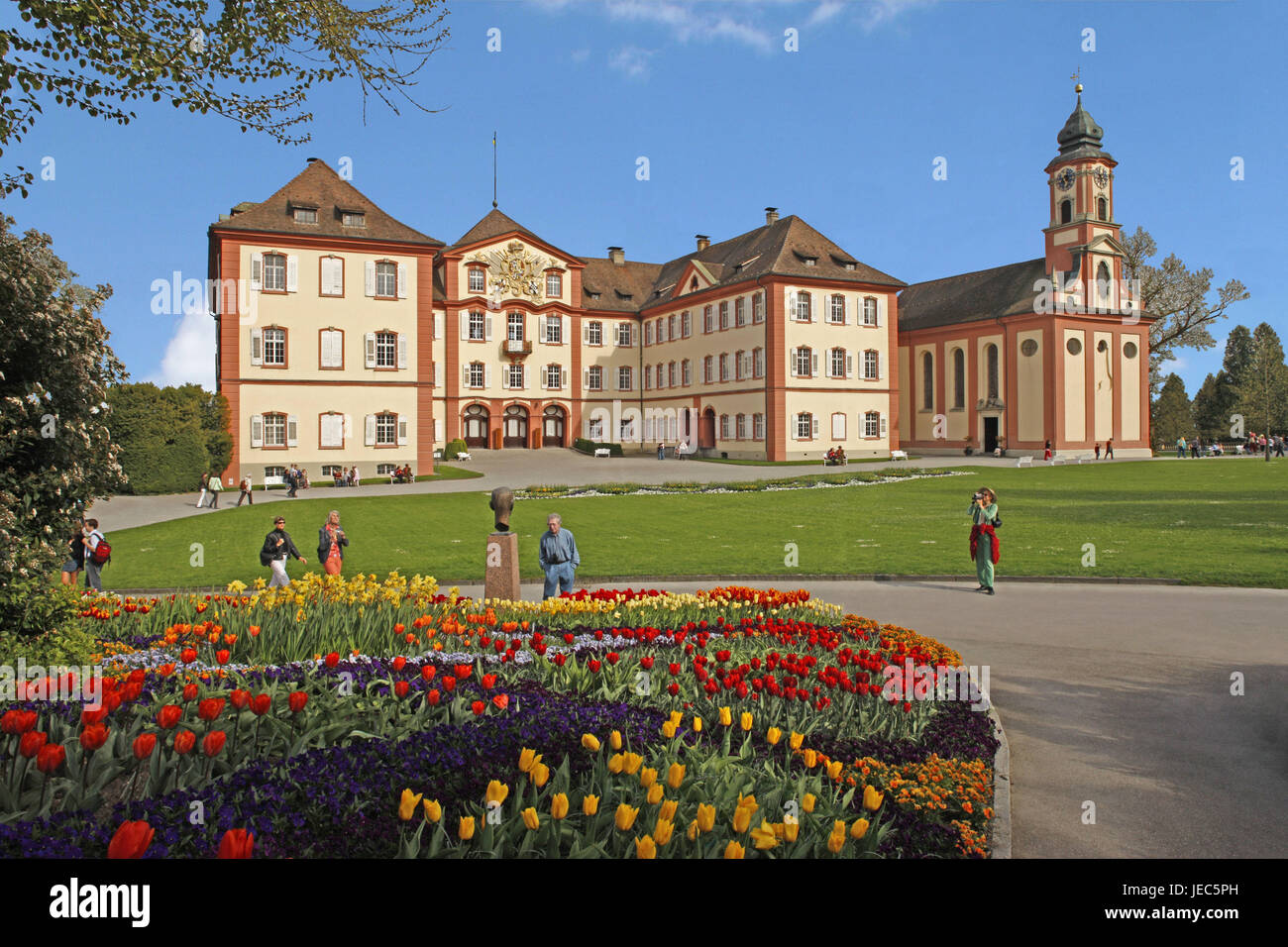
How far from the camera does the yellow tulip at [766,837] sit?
3.73 metres

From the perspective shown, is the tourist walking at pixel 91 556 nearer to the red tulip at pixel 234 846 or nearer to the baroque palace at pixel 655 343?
the red tulip at pixel 234 846

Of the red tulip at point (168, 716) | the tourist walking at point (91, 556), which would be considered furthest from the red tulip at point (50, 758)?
the tourist walking at point (91, 556)

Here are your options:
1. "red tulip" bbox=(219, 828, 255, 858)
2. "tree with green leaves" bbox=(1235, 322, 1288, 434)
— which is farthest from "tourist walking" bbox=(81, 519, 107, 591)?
"tree with green leaves" bbox=(1235, 322, 1288, 434)

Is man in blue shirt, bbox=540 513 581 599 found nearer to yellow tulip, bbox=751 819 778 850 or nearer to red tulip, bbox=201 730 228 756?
red tulip, bbox=201 730 228 756

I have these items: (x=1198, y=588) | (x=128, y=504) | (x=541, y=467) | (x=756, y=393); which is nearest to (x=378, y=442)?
(x=541, y=467)

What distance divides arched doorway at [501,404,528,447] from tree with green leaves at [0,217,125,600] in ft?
200

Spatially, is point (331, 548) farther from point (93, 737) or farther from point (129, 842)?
point (129, 842)

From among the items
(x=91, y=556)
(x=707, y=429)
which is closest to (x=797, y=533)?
(x=91, y=556)

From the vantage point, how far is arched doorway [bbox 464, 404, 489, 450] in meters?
66.6

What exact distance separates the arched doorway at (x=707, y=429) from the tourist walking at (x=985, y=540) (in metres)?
51.5

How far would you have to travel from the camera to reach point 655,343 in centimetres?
7194
